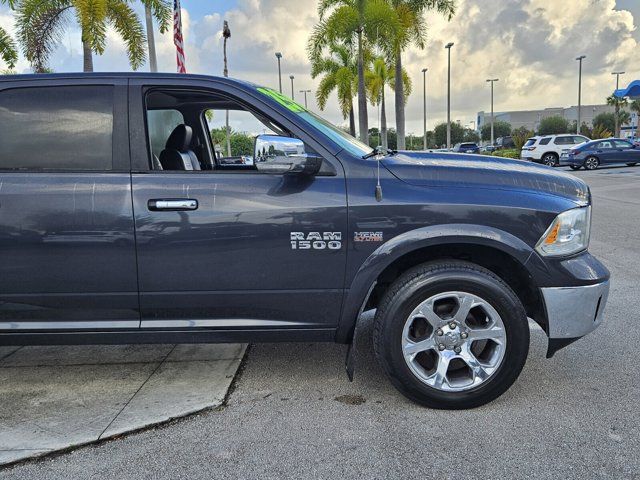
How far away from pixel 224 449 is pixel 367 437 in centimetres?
75

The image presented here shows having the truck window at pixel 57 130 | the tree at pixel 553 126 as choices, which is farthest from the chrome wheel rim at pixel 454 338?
the tree at pixel 553 126

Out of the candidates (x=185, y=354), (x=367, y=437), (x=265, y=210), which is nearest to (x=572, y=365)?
(x=367, y=437)

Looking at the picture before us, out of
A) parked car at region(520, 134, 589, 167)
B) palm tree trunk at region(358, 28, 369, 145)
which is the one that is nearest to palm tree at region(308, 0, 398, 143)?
palm tree trunk at region(358, 28, 369, 145)

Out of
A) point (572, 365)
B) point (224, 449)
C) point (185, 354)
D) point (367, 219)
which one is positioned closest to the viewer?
point (224, 449)

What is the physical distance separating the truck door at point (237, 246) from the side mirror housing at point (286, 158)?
6cm

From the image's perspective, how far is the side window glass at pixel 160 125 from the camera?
3195 mm

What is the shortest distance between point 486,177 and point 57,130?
250cm

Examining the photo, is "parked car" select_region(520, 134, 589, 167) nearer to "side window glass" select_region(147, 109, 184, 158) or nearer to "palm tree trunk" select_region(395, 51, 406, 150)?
"palm tree trunk" select_region(395, 51, 406, 150)

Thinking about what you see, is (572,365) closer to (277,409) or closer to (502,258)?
(502,258)

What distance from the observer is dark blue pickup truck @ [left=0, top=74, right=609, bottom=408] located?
2.87 metres

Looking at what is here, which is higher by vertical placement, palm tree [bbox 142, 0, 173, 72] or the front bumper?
palm tree [bbox 142, 0, 173, 72]

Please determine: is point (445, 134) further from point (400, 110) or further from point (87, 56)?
point (87, 56)

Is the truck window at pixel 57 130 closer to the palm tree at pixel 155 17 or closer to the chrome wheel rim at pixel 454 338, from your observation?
the chrome wheel rim at pixel 454 338

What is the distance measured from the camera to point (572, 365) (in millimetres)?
3566
